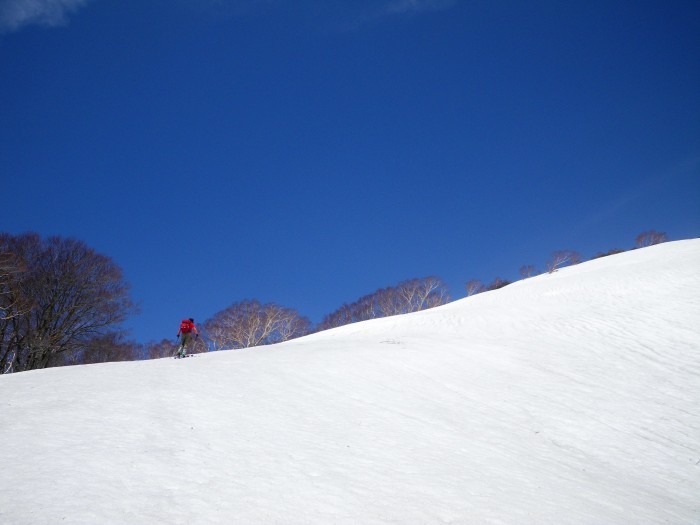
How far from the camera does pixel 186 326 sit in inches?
623

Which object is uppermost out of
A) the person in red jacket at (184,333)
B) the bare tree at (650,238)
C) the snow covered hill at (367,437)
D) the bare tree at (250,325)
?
the bare tree at (650,238)

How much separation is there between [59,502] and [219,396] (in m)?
4.30

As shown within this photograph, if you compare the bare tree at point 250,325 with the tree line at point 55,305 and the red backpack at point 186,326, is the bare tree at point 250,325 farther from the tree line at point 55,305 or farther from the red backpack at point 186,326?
the red backpack at point 186,326

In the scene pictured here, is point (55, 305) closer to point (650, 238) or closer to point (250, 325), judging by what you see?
point (250, 325)

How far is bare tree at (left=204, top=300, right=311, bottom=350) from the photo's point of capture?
36.7 metres

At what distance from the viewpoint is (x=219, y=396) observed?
8.12 m

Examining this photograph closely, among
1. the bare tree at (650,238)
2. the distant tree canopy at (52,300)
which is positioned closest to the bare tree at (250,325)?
the distant tree canopy at (52,300)

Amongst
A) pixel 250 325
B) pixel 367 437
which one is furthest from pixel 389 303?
pixel 367 437

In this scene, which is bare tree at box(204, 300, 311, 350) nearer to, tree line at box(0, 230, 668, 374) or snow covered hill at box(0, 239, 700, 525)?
tree line at box(0, 230, 668, 374)

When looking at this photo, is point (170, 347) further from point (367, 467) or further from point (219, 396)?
point (367, 467)

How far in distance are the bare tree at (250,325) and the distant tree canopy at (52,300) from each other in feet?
33.5

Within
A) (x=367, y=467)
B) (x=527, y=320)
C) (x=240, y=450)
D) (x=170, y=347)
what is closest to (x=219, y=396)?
(x=240, y=450)

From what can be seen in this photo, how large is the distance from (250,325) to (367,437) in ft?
104

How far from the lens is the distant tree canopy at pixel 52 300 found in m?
23.9
